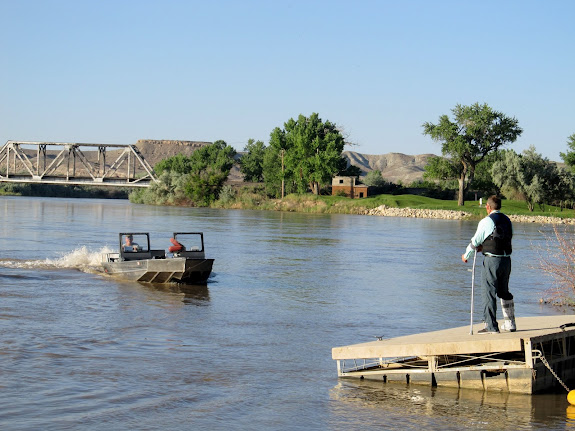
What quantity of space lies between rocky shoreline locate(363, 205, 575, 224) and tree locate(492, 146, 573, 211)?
323 inches

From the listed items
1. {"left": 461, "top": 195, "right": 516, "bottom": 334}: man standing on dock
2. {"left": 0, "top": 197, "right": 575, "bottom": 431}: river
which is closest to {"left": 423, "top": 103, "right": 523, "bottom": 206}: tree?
{"left": 0, "top": 197, "right": 575, "bottom": 431}: river

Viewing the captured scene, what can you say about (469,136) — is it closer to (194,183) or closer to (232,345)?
(194,183)

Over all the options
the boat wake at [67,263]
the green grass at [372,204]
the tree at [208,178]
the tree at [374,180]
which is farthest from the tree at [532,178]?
the boat wake at [67,263]

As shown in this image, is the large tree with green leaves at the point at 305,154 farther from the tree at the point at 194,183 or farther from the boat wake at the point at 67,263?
the boat wake at the point at 67,263

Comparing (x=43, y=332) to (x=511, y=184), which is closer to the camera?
(x=43, y=332)

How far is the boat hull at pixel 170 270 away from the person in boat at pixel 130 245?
115 cm

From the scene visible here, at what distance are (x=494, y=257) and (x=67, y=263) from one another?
21437mm

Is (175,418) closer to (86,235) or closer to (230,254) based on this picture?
(230,254)

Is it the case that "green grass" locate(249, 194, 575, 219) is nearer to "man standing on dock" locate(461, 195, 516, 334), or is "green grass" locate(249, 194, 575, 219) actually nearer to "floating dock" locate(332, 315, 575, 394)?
"floating dock" locate(332, 315, 575, 394)

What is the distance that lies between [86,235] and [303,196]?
6616 centimetres

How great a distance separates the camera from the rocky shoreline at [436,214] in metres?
→ 88.1

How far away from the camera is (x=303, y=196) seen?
362ft

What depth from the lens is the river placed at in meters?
10.8

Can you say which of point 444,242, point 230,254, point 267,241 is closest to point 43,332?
point 230,254
